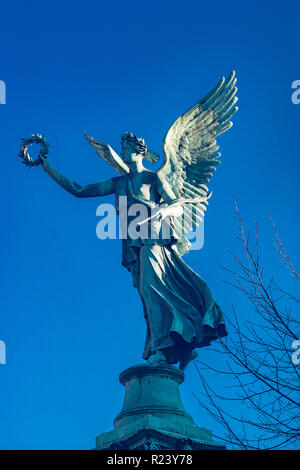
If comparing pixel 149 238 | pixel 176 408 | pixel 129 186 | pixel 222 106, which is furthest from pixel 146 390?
pixel 222 106

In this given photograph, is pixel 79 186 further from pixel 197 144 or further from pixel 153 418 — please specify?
pixel 153 418

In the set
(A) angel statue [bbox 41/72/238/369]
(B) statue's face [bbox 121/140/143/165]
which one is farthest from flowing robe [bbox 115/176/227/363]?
(B) statue's face [bbox 121/140/143/165]

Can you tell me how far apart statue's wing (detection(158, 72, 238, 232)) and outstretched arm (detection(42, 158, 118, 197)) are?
3.11 ft

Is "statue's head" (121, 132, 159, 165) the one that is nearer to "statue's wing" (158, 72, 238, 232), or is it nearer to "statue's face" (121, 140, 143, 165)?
"statue's face" (121, 140, 143, 165)

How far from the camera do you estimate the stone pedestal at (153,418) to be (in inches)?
482

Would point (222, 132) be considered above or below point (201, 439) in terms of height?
above

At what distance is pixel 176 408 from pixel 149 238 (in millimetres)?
2933

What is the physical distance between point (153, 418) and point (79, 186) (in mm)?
4465

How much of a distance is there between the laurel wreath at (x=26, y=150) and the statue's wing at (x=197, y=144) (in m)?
2.05

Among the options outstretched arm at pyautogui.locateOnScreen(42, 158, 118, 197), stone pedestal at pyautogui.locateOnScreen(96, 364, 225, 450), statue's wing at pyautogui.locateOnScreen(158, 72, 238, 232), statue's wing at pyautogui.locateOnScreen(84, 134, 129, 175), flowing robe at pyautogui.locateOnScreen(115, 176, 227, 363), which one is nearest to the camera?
stone pedestal at pyautogui.locateOnScreen(96, 364, 225, 450)

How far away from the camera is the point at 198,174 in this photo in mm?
15891

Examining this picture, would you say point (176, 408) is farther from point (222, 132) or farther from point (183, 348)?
point (222, 132)

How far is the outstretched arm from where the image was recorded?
49.0 feet
